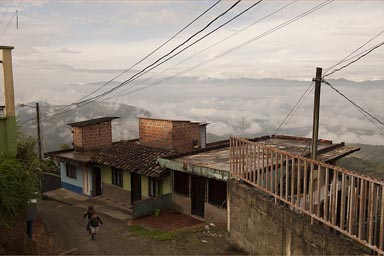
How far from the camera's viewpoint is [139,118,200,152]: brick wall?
2142 centimetres

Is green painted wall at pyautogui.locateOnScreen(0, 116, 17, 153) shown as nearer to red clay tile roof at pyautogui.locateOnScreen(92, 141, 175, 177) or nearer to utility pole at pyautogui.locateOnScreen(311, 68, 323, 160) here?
red clay tile roof at pyautogui.locateOnScreen(92, 141, 175, 177)

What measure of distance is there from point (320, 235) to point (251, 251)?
11.1 feet

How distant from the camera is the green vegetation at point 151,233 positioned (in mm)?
13281

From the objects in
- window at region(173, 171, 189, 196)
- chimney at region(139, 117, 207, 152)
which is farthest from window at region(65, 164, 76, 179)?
window at region(173, 171, 189, 196)

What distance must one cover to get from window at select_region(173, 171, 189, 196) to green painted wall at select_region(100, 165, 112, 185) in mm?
5395

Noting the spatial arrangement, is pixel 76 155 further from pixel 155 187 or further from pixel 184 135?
pixel 155 187

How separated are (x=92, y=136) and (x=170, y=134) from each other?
6444 millimetres

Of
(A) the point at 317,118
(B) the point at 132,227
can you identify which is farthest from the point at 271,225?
(B) the point at 132,227

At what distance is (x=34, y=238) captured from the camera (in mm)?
12008

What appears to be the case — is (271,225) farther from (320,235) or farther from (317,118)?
(317,118)


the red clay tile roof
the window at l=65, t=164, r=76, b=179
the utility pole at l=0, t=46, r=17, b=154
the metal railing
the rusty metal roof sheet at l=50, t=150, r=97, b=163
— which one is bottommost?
the window at l=65, t=164, r=76, b=179

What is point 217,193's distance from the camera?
602 inches

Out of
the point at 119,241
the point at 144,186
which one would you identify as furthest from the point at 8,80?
the point at 144,186

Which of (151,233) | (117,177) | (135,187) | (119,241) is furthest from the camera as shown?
(117,177)
